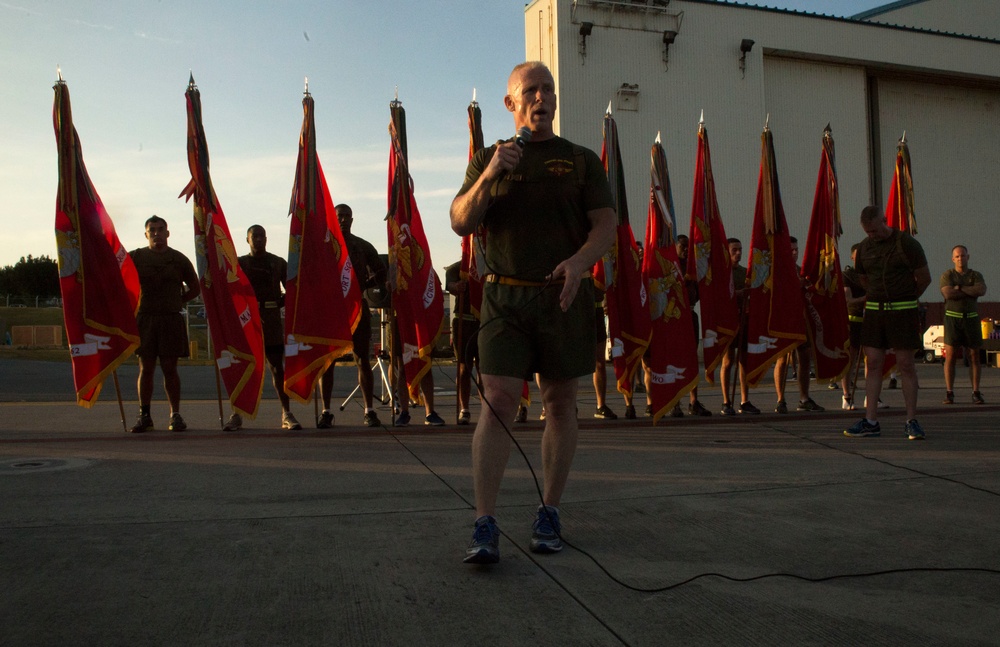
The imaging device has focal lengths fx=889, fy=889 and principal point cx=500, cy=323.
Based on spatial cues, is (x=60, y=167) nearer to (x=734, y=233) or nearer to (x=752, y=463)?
(x=752, y=463)

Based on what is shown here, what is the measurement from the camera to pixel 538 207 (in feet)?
11.7

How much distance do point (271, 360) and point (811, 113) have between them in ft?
83.6

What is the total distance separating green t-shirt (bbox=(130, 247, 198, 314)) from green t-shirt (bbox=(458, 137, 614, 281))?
5.32 m

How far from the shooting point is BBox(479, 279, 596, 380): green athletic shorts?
350 cm

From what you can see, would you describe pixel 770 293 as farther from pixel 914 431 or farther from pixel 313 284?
pixel 313 284

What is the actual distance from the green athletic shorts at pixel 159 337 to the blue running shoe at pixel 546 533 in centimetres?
528

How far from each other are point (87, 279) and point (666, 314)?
5.32 metres

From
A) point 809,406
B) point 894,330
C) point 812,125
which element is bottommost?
point 809,406

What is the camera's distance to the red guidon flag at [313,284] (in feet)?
26.2

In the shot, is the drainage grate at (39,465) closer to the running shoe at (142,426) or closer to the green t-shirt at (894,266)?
the running shoe at (142,426)

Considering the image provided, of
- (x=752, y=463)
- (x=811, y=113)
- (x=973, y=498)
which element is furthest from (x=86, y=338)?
(x=811, y=113)

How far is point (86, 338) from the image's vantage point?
7.64 meters

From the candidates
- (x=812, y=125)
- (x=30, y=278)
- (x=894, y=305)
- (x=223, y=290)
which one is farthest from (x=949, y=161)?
(x=30, y=278)

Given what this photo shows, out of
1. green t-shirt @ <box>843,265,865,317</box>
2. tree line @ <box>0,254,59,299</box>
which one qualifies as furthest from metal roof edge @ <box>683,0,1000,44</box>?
tree line @ <box>0,254,59,299</box>
